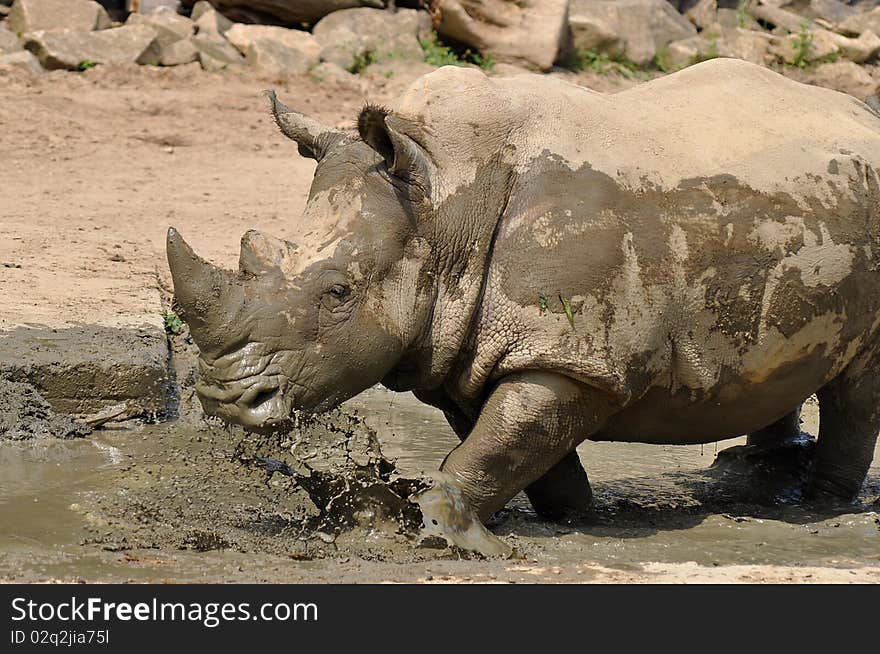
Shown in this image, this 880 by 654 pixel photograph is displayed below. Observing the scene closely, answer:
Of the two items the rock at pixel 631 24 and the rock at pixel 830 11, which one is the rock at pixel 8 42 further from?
the rock at pixel 830 11

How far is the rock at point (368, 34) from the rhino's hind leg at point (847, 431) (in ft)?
36.0

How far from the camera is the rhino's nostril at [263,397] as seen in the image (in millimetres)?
5626

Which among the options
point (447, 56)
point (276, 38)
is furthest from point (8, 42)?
point (447, 56)

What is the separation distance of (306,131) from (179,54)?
36.0ft

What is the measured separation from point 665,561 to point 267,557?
1.50 meters

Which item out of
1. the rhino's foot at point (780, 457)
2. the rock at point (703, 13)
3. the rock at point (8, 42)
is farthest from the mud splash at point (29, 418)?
the rock at point (703, 13)

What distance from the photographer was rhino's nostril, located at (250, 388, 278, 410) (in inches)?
221

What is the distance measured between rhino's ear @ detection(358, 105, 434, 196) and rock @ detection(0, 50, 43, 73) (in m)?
10.8

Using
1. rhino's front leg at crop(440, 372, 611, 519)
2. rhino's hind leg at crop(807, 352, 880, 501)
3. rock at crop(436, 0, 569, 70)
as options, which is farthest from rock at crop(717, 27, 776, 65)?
rhino's front leg at crop(440, 372, 611, 519)

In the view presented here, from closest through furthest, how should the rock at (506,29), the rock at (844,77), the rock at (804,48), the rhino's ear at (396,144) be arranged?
the rhino's ear at (396,144)
the rock at (506,29)
the rock at (844,77)
the rock at (804,48)

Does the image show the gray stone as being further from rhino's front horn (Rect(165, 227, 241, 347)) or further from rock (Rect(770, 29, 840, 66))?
rhino's front horn (Rect(165, 227, 241, 347))

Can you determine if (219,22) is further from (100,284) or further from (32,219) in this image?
(100,284)

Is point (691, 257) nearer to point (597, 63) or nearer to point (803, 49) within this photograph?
point (597, 63)

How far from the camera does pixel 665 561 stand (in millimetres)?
5957
